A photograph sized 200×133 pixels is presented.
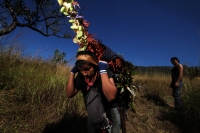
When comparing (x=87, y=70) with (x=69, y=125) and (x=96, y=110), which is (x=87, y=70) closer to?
(x=96, y=110)

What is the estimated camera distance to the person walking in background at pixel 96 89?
7.08ft

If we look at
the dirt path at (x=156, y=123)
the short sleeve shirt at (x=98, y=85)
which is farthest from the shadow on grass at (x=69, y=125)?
the short sleeve shirt at (x=98, y=85)

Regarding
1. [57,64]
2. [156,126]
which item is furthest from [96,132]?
[57,64]

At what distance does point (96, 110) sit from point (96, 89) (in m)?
0.23

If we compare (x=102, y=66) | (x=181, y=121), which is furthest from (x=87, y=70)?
(x=181, y=121)

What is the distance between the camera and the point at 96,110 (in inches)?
85.5

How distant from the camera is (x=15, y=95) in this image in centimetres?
363

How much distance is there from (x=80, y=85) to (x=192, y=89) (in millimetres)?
3471

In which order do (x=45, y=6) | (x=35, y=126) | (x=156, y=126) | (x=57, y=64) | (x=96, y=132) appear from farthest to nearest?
1. (x=45, y=6)
2. (x=57, y=64)
3. (x=156, y=126)
4. (x=35, y=126)
5. (x=96, y=132)

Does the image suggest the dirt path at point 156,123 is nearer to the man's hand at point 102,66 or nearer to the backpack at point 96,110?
the backpack at point 96,110

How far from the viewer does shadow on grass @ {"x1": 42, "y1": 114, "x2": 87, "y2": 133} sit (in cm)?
375

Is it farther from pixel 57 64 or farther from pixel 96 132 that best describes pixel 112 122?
pixel 57 64

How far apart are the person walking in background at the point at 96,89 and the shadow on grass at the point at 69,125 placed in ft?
5.32

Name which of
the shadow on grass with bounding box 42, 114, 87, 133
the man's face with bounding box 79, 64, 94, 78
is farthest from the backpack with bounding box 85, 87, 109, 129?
the shadow on grass with bounding box 42, 114, 87, 133
